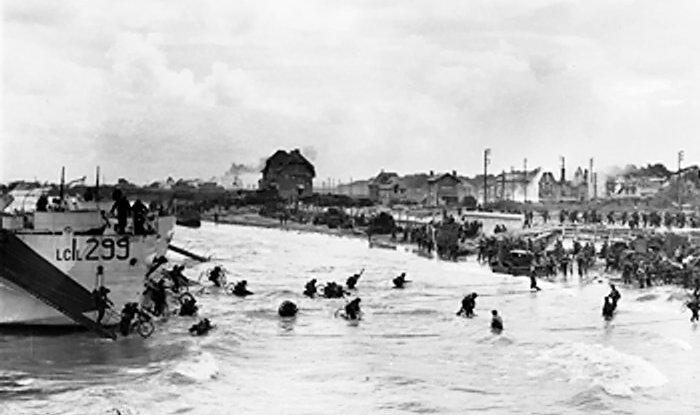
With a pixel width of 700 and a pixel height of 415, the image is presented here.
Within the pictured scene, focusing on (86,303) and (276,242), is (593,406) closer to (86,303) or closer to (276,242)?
(86,303)

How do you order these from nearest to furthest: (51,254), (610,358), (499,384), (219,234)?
1. (499,384)
2. (610,358)
3. (51,254)
4. (219,234)

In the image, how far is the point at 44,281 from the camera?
2661cm

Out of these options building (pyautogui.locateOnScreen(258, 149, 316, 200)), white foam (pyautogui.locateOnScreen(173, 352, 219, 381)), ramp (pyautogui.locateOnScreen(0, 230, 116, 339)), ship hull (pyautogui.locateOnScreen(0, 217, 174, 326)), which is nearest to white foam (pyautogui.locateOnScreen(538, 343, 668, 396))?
white foam (pyautogui.locateOnScreen(173, 352, 219, 381))

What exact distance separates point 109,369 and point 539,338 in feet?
47.7

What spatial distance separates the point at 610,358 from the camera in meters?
25.1

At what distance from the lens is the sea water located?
19.9 metres

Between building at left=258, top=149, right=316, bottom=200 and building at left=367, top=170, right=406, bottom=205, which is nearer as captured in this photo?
building at left=258, top=149, right=316, bottom=200

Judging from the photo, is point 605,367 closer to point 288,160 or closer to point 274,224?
point 274,224

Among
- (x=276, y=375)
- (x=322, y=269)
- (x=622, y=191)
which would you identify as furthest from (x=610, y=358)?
(x=622, y=191)

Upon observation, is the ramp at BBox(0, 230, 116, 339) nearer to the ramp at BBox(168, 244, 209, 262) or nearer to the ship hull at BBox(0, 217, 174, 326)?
the ship hull at BBox(0, 217, 174, 326)

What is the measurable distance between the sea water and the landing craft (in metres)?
0.99

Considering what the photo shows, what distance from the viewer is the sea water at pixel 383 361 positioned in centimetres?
1986

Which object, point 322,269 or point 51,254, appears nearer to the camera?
point 51,254

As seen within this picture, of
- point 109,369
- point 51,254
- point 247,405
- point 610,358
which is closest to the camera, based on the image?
point 247,405
